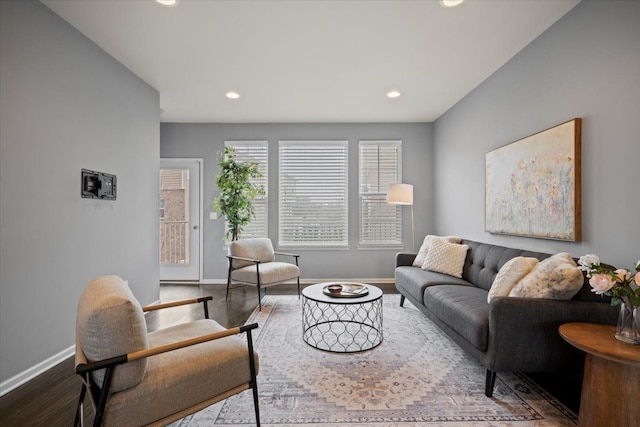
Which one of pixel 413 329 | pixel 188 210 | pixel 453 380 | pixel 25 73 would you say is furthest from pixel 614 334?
pixel 188 210

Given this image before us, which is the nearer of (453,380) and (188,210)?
(453,380)

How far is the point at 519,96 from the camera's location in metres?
2.95

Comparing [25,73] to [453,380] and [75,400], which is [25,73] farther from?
[453,380]

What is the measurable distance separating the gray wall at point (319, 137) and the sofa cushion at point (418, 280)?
140 cm

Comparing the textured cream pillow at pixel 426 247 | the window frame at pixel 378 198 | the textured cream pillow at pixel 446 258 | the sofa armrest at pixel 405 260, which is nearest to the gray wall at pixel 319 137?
the window frame at pixel 378 198

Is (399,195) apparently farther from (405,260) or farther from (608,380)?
(608,380)

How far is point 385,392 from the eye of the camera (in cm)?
203

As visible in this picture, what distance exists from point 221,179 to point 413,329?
128 inches

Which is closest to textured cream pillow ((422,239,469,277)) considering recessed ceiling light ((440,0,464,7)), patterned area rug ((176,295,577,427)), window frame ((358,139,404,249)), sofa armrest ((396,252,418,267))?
sofa armrest ((396,252,418,267))

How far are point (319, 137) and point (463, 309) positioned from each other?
3615 mm

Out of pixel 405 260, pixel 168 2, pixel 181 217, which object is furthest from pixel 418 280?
pixel 181 217

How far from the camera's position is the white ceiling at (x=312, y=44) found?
2320 mm

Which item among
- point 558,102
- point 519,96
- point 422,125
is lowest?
point 558,102

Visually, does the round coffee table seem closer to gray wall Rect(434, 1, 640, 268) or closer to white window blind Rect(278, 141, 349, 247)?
gray wall Rect(434, 1, 640, 268)
